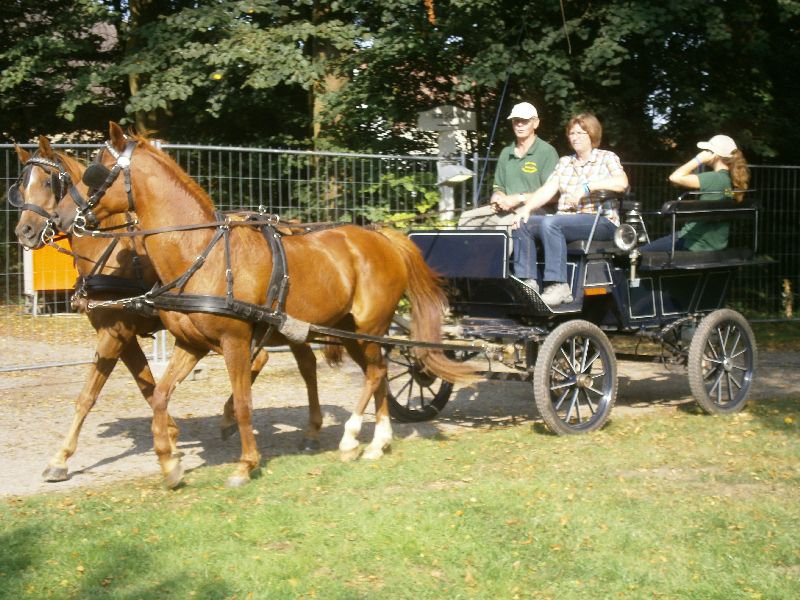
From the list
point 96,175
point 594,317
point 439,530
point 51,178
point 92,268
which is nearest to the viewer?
point 439,530

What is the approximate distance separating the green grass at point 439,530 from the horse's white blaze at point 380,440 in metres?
0.16

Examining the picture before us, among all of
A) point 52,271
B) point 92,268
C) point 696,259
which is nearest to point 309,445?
point 92,268

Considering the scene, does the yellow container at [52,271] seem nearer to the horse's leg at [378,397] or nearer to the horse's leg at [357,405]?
the horse's leg at [357,405]

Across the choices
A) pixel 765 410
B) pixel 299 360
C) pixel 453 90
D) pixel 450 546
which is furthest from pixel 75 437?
pixel 453 90

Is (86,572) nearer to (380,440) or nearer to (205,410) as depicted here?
(380,440)

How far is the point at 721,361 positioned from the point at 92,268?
503 centimetres

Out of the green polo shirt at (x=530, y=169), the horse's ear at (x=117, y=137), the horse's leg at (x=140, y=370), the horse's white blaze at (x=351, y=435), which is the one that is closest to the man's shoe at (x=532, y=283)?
the green polo shirt at (x=530, y=169)

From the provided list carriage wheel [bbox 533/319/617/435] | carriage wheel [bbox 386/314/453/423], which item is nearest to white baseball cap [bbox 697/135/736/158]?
carriage wheel [bbox 533/319/617/435]

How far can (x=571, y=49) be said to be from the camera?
1392cm

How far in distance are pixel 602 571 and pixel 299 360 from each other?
3.47 meters

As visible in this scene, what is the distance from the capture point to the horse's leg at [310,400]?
8172 millimetres

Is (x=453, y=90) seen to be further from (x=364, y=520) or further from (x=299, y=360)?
(x=364, y=520)

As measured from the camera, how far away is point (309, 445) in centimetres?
816

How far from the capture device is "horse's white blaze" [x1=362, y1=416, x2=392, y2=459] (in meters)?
7.74
